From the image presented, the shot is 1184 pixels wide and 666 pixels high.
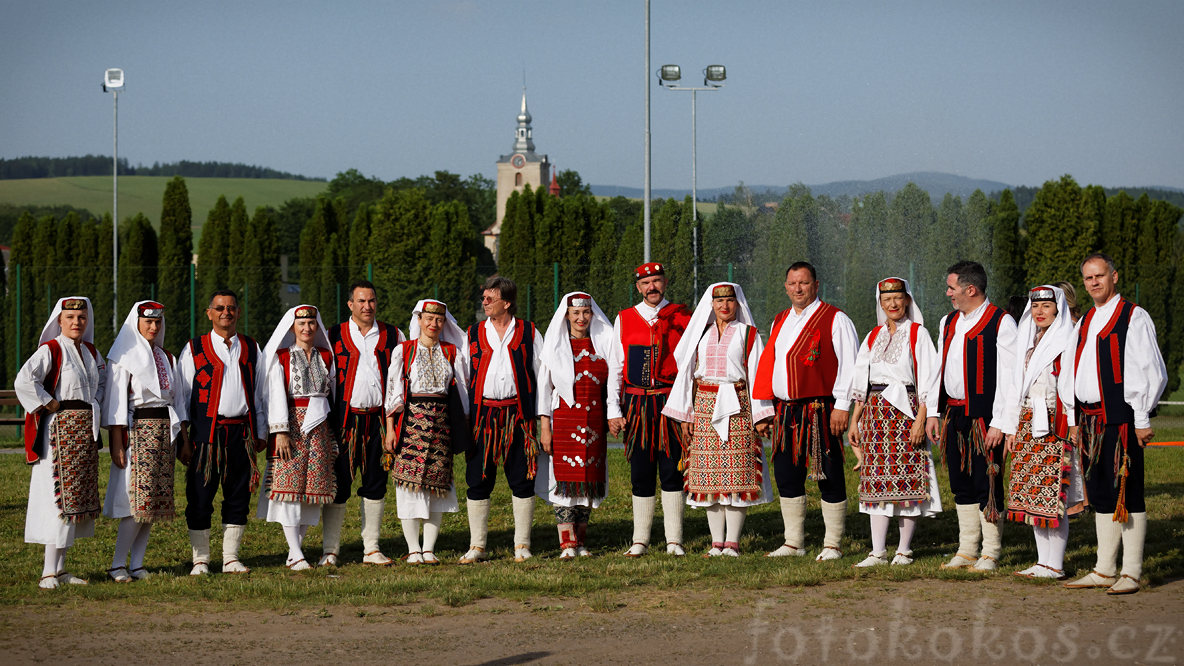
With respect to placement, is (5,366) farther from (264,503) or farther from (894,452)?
(894,452)

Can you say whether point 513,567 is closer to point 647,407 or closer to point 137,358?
point 647,407

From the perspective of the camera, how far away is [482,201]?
94.9 m

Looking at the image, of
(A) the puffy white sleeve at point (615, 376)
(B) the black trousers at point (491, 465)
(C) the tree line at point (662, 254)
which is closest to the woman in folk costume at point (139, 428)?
(B) the black trousers at point (491, 465)

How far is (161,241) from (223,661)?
2597 cm

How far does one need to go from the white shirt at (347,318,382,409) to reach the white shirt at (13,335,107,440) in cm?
141

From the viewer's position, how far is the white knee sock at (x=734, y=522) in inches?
294

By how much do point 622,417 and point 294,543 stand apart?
6.97ft

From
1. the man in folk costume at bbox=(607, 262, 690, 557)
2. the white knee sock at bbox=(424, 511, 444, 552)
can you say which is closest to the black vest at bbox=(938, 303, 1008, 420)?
the man in folk costume at bbox=(607, 262, 690, 557)

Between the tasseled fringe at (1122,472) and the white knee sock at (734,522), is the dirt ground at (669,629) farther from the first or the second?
the white knee sock at (734,522)

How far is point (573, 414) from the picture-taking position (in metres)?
7.55

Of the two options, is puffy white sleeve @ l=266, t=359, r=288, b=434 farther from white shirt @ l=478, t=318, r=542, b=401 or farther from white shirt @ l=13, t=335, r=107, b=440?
white shirt @ l=478, t=318, r=542, b=401

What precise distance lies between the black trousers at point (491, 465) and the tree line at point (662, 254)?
14583 millimetres

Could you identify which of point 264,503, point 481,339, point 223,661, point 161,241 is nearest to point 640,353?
point 481,339

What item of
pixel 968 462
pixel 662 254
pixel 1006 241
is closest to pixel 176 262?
pixel 662 254
